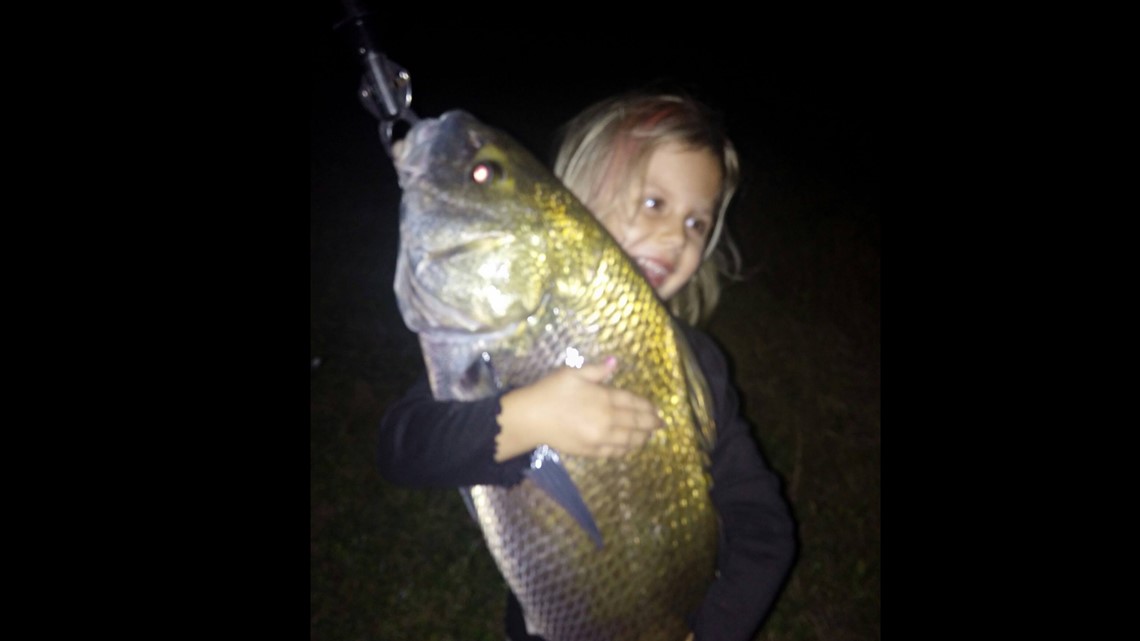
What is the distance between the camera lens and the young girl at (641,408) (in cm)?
158

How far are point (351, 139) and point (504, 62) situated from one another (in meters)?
4.05

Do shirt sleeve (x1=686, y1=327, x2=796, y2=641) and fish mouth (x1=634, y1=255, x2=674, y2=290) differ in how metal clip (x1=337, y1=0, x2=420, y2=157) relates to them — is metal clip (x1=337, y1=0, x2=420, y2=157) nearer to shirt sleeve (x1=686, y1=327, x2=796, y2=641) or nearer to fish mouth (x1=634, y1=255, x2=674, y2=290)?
fish mouth (x1=634, y1=255, x2=674, y2=290)

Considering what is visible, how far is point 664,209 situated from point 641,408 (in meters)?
0.72

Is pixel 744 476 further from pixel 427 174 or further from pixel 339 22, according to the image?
pixel 339 22

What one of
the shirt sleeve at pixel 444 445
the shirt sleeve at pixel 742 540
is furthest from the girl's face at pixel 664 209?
the shirt sleeve at pixel 444 445

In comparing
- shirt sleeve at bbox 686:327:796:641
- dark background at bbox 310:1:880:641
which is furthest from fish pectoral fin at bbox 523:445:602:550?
dark background at bbox 310:1:880:641

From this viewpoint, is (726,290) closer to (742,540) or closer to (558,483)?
(742,540)

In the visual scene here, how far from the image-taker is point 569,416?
1561mm

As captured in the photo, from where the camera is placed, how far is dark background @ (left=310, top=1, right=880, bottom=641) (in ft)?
14.8

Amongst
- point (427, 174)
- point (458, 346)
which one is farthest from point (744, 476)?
point (427, 174)

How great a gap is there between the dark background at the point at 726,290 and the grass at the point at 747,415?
0.05ft

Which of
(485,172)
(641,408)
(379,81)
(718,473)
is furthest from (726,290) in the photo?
(379,81)

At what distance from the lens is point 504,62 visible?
1250cm

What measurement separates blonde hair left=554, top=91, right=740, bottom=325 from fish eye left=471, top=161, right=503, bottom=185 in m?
0.62
